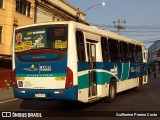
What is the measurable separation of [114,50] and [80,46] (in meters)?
4.23

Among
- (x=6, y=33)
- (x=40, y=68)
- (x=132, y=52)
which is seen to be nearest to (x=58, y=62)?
(x=40, y=68)

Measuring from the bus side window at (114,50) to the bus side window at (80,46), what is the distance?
330 cm

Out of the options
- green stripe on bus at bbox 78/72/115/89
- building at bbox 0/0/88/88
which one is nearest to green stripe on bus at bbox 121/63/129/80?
green stripe on bus at bbox 78/72/115/89

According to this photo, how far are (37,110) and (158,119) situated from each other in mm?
4669

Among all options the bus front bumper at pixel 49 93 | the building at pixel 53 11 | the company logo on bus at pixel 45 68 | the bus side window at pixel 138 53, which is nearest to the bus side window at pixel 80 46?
the company logo on bus at pixel 45 68

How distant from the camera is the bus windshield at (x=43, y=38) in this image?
41.1 ft

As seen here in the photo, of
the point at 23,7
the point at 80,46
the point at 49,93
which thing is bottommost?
the point at 49,93

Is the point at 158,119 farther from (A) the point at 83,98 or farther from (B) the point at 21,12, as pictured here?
(B) the point at 21,12

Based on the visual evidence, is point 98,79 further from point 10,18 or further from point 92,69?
point 10,18

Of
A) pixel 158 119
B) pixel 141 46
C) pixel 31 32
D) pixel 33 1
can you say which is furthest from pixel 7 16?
pixel 158 119

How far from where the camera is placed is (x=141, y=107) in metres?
14.6

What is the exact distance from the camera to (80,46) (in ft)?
42.4

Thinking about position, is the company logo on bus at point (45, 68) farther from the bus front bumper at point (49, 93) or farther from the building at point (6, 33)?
the building at point (6, 33)

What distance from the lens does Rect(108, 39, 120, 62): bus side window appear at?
53.6ft
